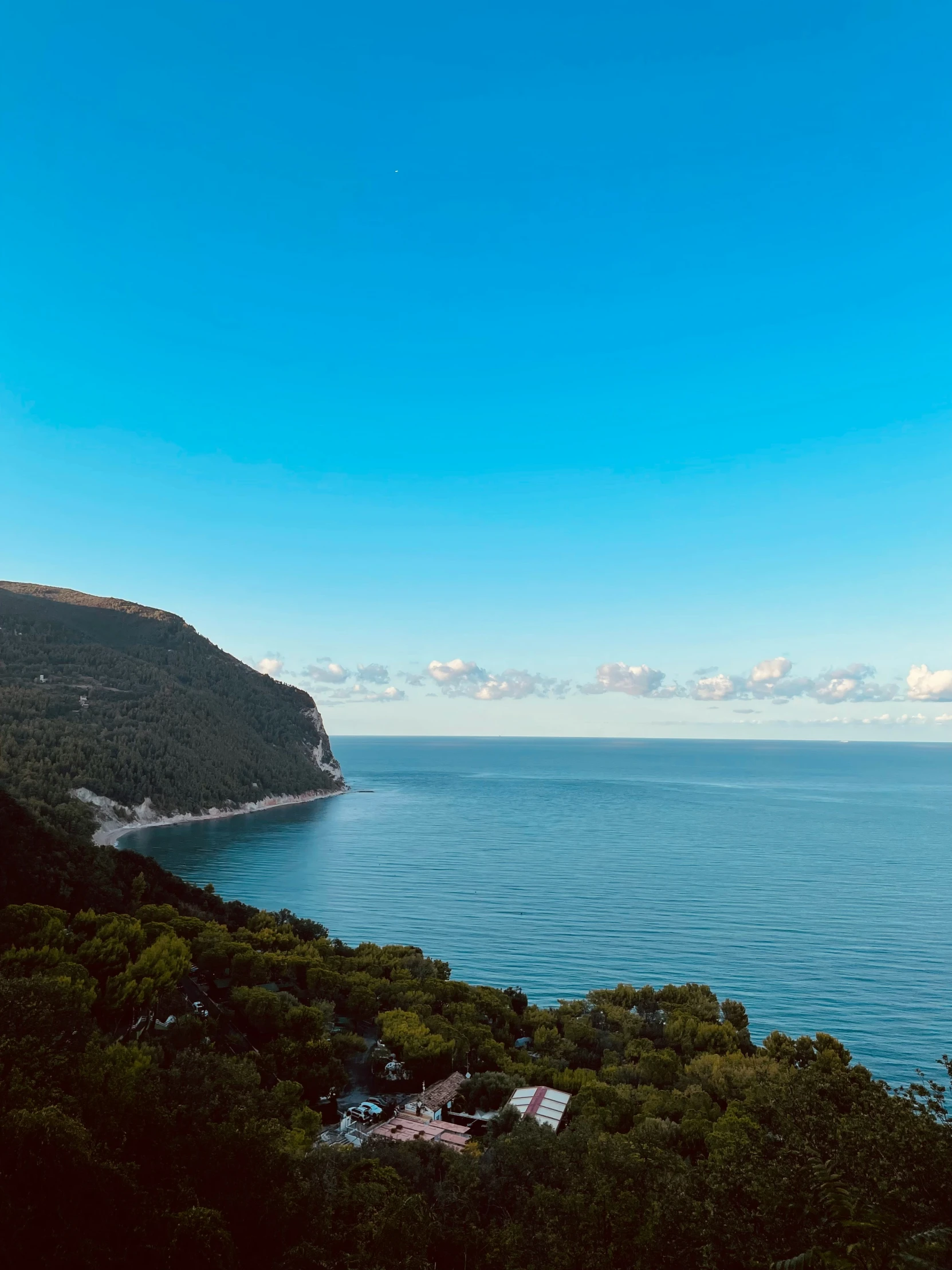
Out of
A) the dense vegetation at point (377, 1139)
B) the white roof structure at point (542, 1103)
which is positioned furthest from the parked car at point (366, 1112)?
the white roof structure at point (542, 1103)

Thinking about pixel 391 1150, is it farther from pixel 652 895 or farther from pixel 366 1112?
pixel 652 895

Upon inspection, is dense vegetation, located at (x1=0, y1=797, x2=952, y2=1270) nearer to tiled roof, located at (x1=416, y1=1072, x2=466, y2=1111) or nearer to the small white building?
the small white building

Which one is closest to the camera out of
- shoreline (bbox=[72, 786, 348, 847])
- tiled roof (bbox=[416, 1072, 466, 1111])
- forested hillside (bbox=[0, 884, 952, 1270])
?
forested hillside (bbox=[0, 884, 952, 1270])

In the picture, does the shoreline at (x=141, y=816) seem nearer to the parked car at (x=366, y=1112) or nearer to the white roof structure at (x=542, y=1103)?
the parked car at (x=366, y=1112)

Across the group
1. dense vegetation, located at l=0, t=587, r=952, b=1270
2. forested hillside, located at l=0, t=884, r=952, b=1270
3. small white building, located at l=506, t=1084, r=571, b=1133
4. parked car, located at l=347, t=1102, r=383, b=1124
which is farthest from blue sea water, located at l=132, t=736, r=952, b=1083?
parked car, located at l=347, t=1102, r=383, b=1124

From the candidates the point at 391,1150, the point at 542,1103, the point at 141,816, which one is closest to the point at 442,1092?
the point at 542,1103

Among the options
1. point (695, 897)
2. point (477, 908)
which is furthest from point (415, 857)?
point (695, 897)
